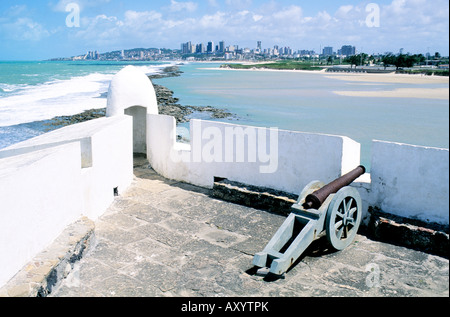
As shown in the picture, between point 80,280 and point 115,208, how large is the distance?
2.47 m

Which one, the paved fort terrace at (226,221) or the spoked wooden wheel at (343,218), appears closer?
the paved fort terrace at (226,221)

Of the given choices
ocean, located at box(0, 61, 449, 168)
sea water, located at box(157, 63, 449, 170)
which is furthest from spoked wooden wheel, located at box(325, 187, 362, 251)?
ocean, located at box(0, 61, 449, 168)

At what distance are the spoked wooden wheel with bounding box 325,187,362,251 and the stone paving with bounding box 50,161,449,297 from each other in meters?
0.17

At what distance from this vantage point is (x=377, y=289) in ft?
14.0

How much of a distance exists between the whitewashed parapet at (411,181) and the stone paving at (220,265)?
0.56m

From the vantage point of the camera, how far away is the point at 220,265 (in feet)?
16.1

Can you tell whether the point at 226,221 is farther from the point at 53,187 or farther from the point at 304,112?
the point at 304,112

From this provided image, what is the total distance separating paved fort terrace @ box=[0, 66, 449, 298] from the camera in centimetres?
428

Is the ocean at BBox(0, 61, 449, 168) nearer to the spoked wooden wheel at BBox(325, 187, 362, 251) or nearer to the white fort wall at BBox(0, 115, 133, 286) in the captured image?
the spoked wooden wheel at BBox(325, 187, 362, 251)

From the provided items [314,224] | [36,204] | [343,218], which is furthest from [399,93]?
[36,204]

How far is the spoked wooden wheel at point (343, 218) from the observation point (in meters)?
4.79

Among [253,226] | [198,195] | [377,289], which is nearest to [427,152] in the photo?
[377,289]

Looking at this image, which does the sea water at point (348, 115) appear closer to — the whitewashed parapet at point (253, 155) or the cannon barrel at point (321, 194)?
the whitewashed parapet at point (253, 155)

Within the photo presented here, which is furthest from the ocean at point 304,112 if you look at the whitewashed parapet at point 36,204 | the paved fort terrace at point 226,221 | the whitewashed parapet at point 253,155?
the whitewashed parapet at point 36,204
